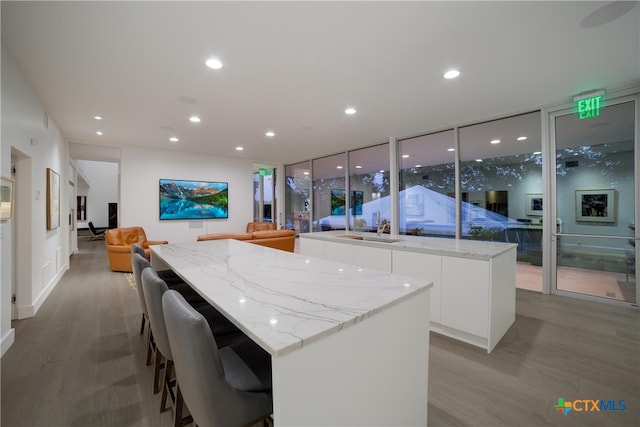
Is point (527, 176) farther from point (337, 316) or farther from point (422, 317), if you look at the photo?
point (337, 316)

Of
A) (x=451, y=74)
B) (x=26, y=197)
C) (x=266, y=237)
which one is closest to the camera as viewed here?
(x=451, y=74)

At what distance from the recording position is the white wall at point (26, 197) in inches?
95.7

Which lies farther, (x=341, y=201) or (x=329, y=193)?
(x=329, y=193)

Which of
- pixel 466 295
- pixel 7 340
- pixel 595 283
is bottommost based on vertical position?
pixel 7 340

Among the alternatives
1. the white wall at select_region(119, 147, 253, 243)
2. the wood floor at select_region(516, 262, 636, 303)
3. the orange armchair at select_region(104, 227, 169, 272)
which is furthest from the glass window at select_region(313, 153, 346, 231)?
the orange armchair at select_region(104, 227, 169, 272)

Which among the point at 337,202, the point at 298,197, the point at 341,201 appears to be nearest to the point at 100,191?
the point at 298,197

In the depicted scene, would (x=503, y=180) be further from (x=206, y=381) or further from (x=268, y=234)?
(x=206, y=381)

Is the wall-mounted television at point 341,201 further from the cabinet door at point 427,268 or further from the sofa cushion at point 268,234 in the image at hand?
the cabinet door at point 427,268

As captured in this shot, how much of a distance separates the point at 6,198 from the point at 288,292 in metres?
2.94

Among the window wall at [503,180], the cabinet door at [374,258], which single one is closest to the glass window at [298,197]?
the window wall at [503,180]

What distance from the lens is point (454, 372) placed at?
2057 mm

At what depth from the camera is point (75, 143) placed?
237 inches

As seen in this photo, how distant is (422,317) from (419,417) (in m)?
0.51

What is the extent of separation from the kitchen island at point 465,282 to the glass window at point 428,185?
7.46ft
